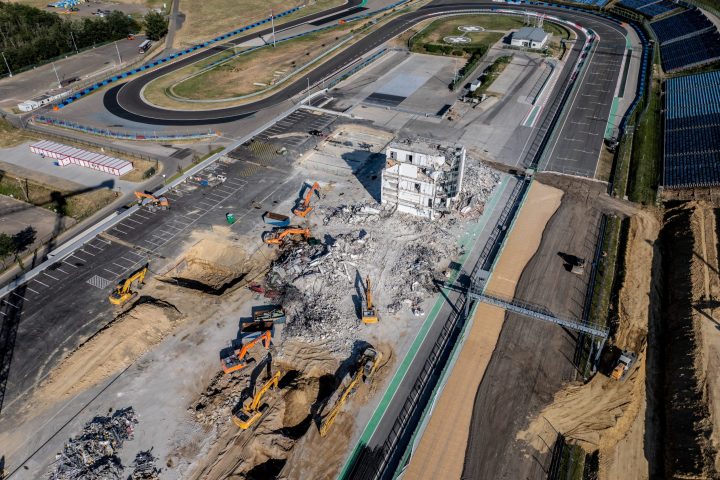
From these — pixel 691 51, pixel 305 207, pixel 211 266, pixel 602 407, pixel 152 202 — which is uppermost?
pixel 691 51

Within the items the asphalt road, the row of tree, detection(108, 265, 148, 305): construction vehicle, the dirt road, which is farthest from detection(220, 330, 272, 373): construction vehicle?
the row of tree

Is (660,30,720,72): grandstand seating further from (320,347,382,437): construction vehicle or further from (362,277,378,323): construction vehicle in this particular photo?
(320,347,382,437): construction vehicle

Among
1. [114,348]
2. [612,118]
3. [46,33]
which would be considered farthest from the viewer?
[46,33]

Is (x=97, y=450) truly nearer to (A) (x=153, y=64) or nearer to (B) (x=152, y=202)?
(B) (x=152, y=202)

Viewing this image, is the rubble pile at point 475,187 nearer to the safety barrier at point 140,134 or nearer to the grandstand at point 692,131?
the grandstand at point 692,131

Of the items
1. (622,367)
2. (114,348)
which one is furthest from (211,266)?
(622,367)

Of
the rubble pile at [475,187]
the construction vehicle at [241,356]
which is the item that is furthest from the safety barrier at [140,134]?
the construction vehicle at [241,356]

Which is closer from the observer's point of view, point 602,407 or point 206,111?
point 602,407

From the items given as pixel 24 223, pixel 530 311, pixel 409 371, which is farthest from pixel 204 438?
pixel 24 223
